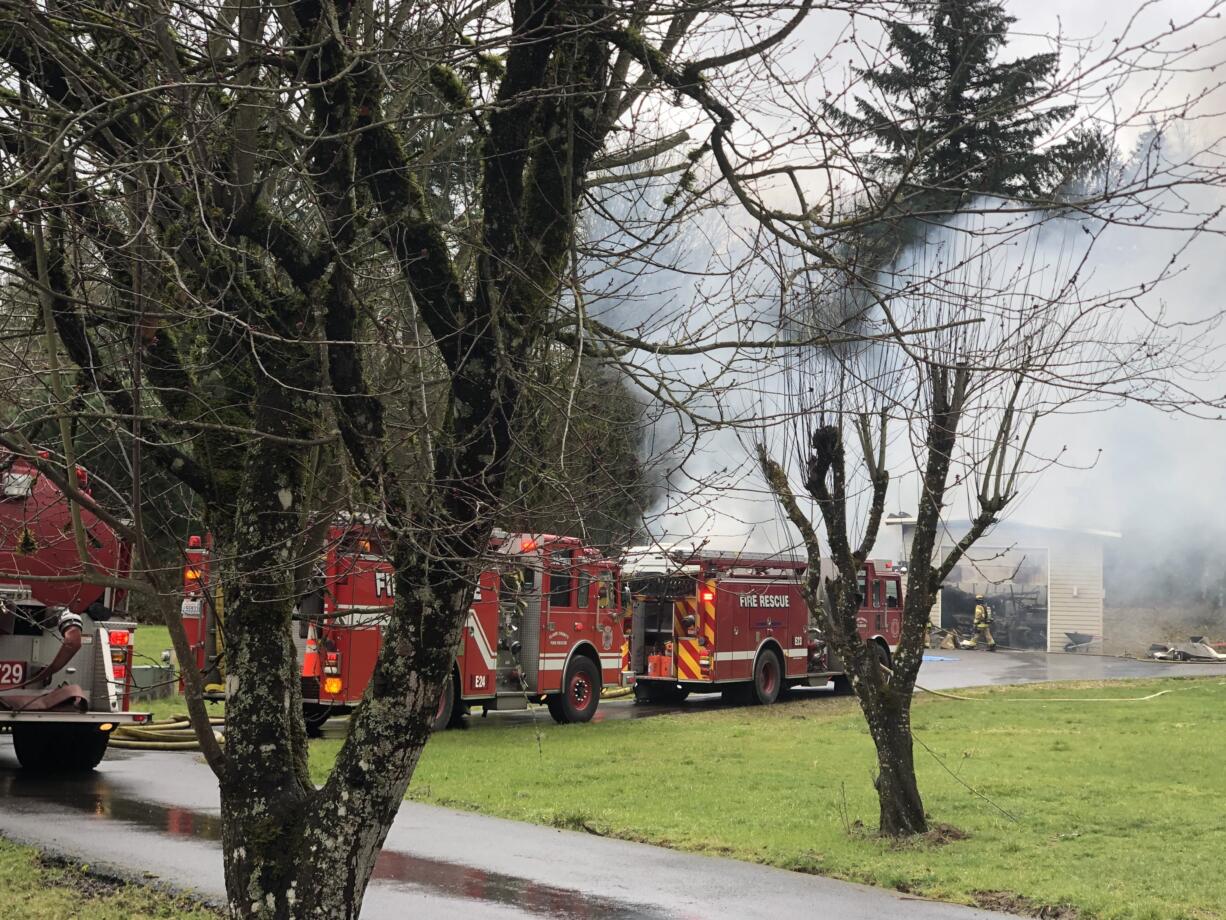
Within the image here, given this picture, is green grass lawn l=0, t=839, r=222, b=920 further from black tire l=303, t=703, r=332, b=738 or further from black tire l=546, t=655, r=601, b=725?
black tire l=546, t=655, r=601, b=725

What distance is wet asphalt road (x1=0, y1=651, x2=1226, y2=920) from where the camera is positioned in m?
7.38

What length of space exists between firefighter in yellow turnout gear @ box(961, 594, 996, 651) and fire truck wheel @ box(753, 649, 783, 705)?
64.2 feet

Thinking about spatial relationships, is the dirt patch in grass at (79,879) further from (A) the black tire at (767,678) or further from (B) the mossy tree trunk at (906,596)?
(A) the black tire at (767,678)

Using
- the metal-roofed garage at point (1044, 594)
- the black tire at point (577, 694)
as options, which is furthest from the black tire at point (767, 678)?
the metal-roofed garage at point (1044, 594)

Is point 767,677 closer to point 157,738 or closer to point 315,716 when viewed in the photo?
point 315,716

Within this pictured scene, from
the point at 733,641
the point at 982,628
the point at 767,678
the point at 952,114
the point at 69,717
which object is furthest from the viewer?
the point at 982,628

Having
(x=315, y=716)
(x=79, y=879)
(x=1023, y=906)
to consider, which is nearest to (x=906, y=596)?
(x=1023, y=906)

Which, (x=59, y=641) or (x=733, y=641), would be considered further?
(x=733, y=641)

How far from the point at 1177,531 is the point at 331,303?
42351 mm

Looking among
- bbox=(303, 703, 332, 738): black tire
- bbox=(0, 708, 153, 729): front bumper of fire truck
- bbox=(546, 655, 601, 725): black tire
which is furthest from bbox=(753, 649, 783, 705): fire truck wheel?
bbox=(0, 708, 153, 729): front bumper of fire truck

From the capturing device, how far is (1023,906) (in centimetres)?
755

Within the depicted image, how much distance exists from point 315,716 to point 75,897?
7597mm

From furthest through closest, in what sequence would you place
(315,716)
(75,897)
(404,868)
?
1. (315,716)
2. (404,868)
3. (75,897)

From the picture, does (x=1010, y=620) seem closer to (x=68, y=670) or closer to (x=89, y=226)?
(x=68, y=670)
